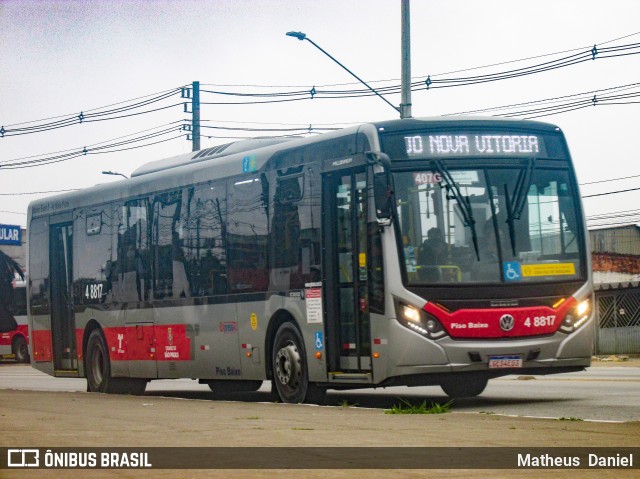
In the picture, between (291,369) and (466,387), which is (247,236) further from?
(466,387)

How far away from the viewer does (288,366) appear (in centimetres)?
1775

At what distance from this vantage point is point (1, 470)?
27.5ft

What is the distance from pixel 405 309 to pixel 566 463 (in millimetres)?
6863

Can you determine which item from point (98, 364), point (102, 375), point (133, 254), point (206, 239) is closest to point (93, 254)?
point (133, 254)

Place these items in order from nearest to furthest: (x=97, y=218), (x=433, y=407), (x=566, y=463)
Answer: (x=566, y=463) → (x=433, y=407) → (x=97, y=218)

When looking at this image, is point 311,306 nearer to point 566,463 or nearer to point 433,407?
point 433,407

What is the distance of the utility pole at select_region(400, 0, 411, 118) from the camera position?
26.3 meters

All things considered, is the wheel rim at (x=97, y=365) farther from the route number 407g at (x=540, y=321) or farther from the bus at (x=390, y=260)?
the route number 407g at (x=540, y=321)

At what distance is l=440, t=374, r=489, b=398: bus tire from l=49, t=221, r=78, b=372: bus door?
27.6ft

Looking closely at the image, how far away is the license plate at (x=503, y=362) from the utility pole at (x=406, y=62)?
10.9 m

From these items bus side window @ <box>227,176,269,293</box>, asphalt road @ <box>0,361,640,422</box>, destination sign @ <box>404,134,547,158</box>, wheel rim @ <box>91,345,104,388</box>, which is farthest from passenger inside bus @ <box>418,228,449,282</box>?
wheel rim @ <box>91,345,104,388</box>

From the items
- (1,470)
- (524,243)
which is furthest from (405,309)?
(1,470)

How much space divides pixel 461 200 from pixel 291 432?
18.5ft

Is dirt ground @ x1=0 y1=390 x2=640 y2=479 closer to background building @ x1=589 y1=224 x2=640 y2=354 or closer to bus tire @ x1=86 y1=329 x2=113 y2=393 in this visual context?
bus tire @ x1=86 y1=329 x2=113 y2=393
